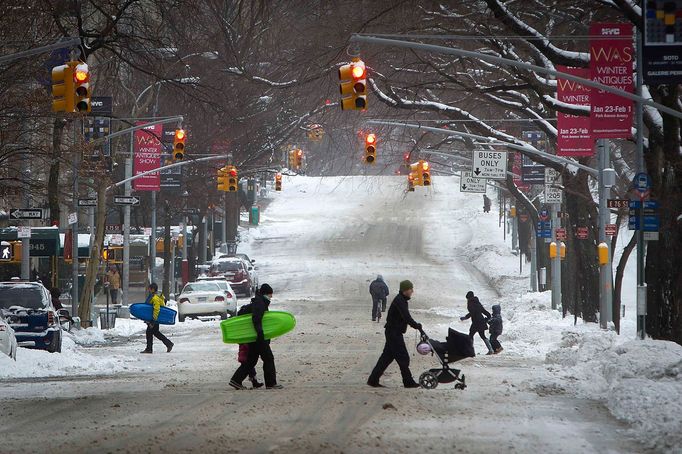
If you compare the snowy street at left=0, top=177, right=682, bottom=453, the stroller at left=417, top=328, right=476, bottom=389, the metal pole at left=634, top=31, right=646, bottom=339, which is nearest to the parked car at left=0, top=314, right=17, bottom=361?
the snowy street at left=0, top=177, right=682, bottom=453

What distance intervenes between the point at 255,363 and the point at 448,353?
297 cm

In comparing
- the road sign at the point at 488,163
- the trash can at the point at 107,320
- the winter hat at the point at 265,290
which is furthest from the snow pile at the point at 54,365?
the road sign at the point at 488,163

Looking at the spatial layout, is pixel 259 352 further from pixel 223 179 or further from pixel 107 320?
pixel 223 179

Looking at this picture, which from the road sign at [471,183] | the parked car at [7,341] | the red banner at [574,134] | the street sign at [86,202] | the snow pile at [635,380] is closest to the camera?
the snow pile at [635,380]

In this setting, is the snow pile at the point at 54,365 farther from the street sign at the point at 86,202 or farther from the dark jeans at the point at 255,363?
the street sign at the point at 86,202

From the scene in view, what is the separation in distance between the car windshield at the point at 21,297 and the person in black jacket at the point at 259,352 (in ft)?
30.6

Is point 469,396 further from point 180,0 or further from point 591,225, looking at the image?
point 591,225

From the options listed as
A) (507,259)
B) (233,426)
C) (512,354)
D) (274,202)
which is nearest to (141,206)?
(507,259)

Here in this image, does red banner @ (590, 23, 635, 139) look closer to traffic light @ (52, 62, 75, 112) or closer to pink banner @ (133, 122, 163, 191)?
traffic light @ (52, 62, 75, 112)

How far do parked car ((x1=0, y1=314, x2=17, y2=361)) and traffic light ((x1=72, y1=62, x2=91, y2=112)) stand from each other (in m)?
4.34

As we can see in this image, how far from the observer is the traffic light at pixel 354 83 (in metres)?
22.7

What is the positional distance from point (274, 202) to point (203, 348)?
286ft

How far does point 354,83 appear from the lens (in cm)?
2280

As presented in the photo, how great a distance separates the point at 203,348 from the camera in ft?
97.8
